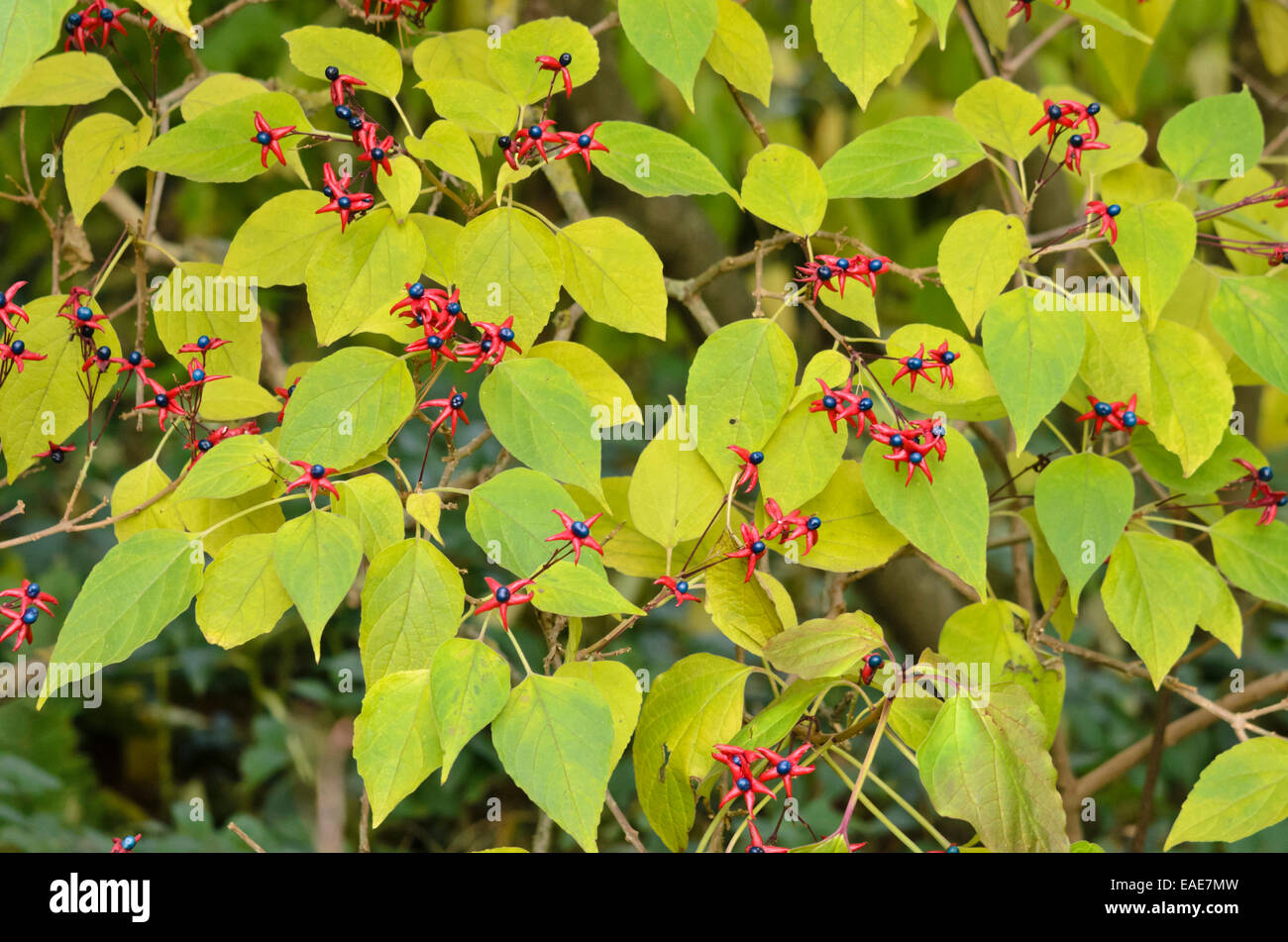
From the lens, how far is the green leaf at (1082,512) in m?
0.78

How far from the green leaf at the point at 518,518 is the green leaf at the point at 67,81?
45 centimetres

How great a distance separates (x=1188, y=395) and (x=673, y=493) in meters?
0.38

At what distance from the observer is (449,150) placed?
2.42ft

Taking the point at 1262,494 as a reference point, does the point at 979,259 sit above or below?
above

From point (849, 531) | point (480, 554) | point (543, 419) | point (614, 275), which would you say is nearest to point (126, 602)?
point (543, 419)

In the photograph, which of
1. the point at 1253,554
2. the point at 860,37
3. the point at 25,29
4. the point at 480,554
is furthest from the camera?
the point at 480,554

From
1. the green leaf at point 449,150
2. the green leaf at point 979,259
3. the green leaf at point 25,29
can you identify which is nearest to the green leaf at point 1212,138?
the green leaf at point 979,259

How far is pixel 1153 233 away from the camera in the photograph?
2.51 ft

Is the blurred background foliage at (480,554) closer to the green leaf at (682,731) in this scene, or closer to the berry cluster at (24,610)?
the green leaf at (682,731)

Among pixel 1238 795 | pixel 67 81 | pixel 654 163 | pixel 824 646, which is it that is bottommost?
pixel 1238 795

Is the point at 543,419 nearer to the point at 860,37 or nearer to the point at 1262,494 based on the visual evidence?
the point at 860,37

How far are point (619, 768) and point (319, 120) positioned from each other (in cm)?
107

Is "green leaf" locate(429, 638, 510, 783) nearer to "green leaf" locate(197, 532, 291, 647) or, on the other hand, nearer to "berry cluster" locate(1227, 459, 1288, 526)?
"green leaf" locate(197, 532, 291, 647)

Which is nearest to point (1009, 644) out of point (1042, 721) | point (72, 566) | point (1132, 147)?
point (1042, 721)
